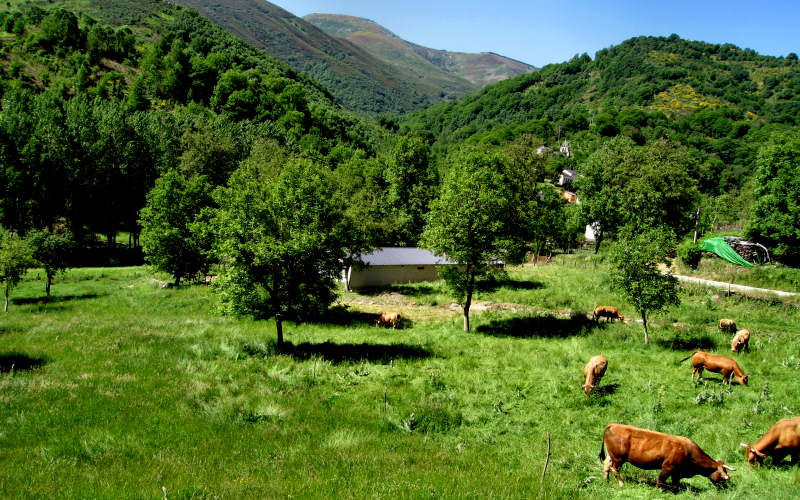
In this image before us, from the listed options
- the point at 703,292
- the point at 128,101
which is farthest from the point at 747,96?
the point at 128,101

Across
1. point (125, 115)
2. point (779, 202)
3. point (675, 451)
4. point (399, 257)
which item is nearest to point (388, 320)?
point (399, 257)

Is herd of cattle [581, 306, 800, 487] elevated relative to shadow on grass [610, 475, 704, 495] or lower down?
elevated

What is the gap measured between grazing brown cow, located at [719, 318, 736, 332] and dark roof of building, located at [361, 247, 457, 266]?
954 inches

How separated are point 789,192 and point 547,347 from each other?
36.9 m

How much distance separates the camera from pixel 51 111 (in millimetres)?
61625

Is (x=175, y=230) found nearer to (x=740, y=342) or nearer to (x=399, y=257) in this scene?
(x=399, y=257)

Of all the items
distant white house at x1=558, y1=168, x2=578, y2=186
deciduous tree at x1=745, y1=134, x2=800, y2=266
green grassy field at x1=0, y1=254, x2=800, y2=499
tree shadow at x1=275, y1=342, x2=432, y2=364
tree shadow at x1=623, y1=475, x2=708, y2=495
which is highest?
distant white house at x1=558, y1=168, x2=578, y2=186

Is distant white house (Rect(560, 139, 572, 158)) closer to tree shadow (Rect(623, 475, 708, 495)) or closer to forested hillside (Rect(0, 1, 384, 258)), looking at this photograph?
forested hillside (Rect(0, 1, 384, 258))

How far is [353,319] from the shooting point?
107 ft

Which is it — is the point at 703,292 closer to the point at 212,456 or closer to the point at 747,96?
the point at 212,456

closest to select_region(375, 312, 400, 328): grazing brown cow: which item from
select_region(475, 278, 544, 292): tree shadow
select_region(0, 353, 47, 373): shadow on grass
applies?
select_region(475, 278, 544, 292): tree shadow

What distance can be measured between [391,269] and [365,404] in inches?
1197

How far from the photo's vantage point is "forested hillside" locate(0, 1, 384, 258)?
5672 cm

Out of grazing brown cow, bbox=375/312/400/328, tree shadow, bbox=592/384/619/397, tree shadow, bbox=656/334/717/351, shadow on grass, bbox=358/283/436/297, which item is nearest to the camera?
tree shadow, bbox=592/384/619/397
